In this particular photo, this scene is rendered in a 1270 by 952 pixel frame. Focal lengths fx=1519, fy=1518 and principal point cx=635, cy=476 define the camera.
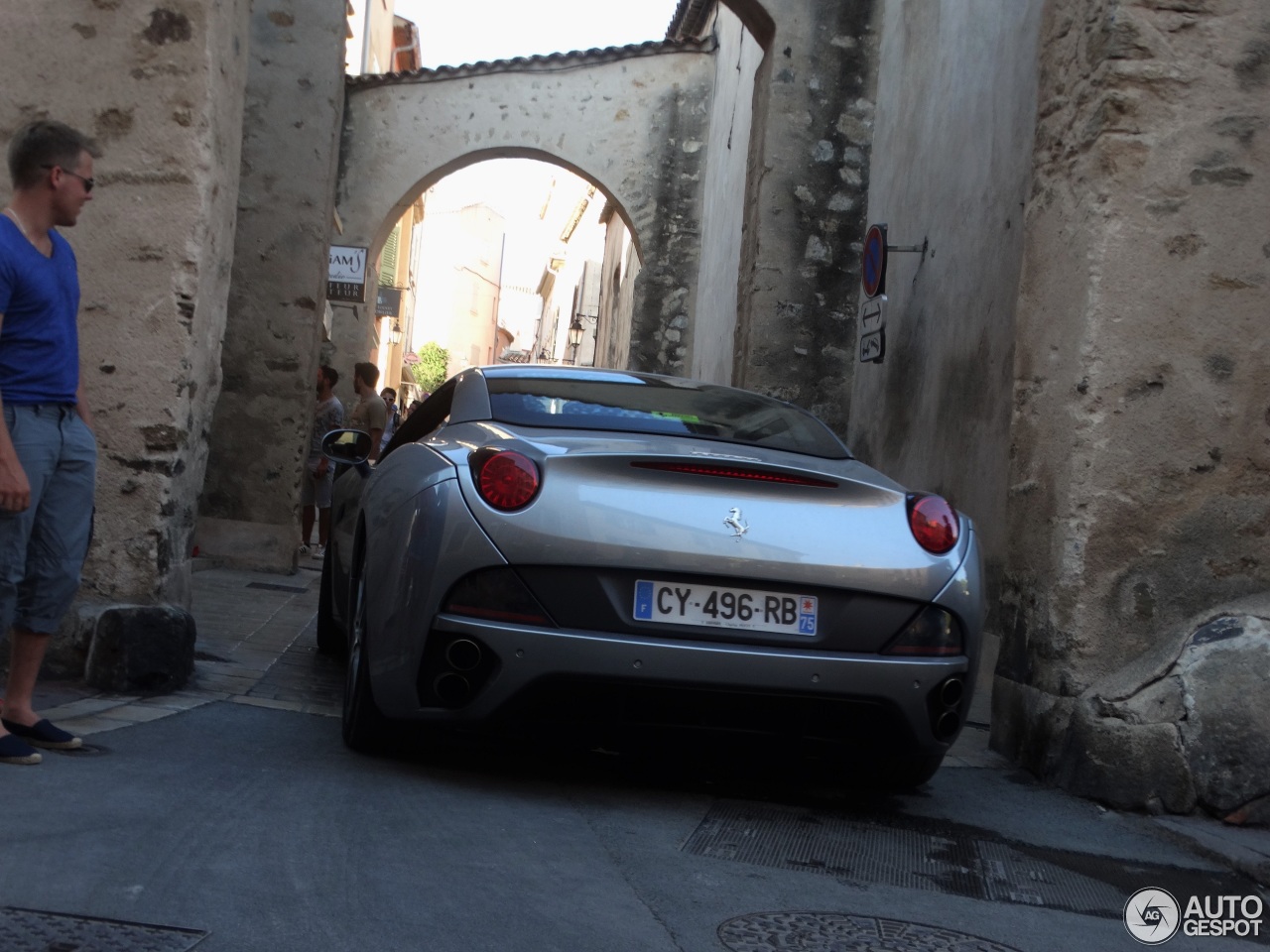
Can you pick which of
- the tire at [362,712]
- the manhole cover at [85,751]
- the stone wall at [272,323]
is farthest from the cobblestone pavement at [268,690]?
the stone wall at [272,323]

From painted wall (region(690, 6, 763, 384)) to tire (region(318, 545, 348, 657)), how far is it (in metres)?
10.1

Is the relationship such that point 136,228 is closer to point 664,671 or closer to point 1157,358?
point 664,671

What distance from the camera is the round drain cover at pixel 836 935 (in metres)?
2.85

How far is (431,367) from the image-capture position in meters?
66.1

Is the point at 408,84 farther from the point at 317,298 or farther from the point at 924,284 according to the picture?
the point at 924,284

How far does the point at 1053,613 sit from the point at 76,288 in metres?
3.32

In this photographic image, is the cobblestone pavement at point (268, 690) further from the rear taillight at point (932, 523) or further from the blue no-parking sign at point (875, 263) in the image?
the blue no-parking sign at point (875, 263)

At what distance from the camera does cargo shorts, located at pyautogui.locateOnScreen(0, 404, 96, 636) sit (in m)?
4.02

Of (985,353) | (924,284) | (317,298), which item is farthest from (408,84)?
(985,353)

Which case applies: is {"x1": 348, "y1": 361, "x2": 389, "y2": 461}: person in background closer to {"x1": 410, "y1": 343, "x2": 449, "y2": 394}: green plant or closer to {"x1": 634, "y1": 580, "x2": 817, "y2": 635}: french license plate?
{"x1": 634, "y1": 580, "x2": 817, "y2": 635}: french license plate

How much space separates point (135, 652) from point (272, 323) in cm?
720

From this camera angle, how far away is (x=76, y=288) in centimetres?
429

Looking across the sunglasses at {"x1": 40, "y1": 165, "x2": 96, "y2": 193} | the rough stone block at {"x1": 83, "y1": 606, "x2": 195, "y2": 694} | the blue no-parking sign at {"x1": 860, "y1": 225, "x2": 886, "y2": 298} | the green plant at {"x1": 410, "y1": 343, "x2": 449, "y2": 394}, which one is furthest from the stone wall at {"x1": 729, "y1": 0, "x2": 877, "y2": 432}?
the green plant at {"x1": 410, "y1": 343, "x2": 449, "y2": 394}

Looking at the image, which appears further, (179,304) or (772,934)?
(179,304)
